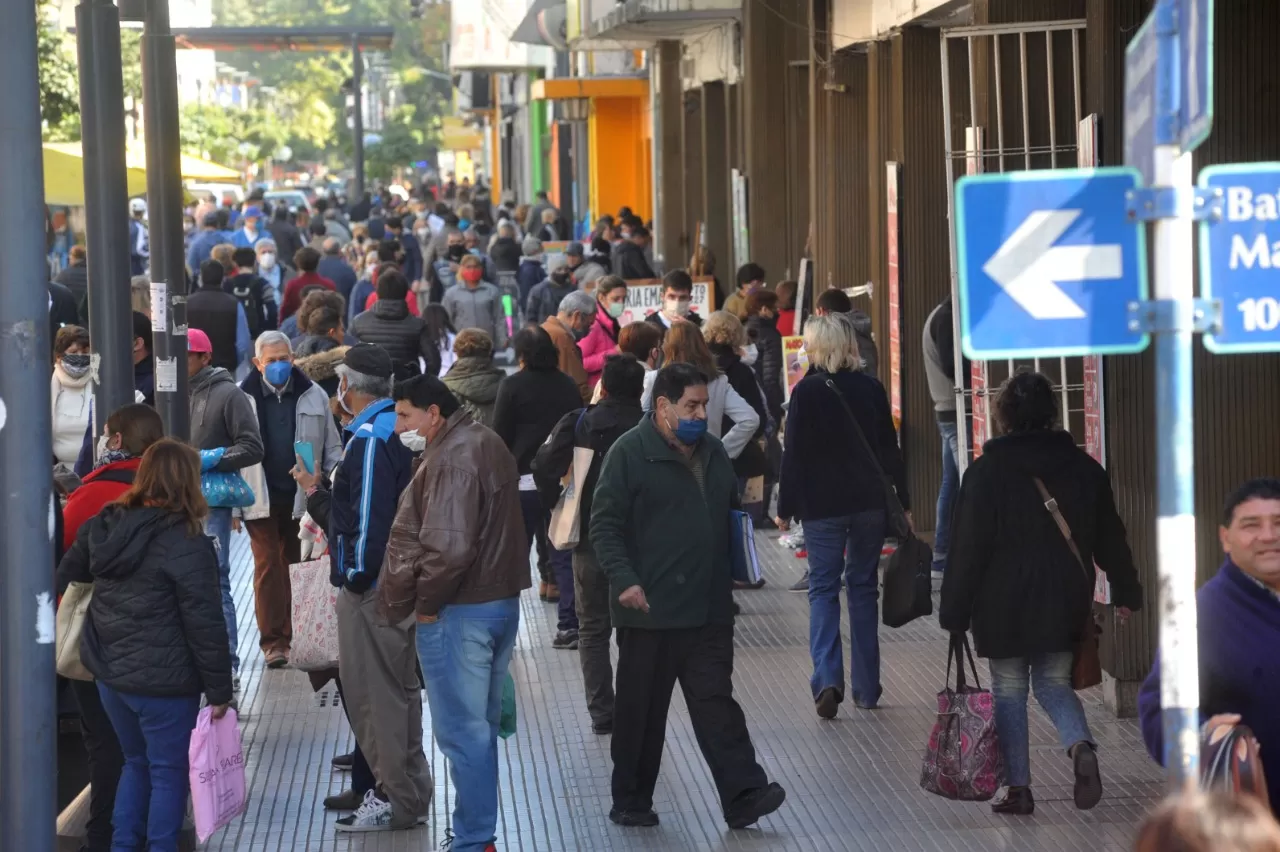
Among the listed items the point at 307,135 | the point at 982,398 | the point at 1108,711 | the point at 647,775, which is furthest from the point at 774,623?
the point at 307,135

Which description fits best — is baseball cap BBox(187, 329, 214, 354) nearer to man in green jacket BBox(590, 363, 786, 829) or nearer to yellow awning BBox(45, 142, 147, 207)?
man in green jacket BBox(590, 363, 786, 829)

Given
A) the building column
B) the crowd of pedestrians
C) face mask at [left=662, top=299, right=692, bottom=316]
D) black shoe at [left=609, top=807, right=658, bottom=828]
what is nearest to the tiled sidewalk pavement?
black shoe at [left=609, top=807, right=658, bottom=828]

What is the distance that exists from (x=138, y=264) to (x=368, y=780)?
19746 mm

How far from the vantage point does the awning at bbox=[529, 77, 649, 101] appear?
33250mm

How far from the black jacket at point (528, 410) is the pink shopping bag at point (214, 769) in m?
3.65

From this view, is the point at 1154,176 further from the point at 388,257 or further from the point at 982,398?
the point at 388,257

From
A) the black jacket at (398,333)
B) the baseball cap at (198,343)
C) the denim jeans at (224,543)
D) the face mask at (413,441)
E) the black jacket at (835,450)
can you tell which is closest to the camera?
the face mask at (413,441)

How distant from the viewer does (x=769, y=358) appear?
13.6 metres

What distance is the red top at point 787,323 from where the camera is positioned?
1482 cm

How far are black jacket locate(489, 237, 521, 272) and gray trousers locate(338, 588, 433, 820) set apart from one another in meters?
18.7

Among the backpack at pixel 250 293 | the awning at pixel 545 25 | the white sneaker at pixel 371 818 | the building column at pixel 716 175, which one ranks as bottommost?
the white sneaker at pixel 371 818

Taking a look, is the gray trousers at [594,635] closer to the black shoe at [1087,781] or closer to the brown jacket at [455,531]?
the brown jacket at [455,531]

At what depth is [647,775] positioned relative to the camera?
755 centimetres

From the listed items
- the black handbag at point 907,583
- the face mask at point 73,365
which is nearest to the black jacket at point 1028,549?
the black handbag at point 907,583
